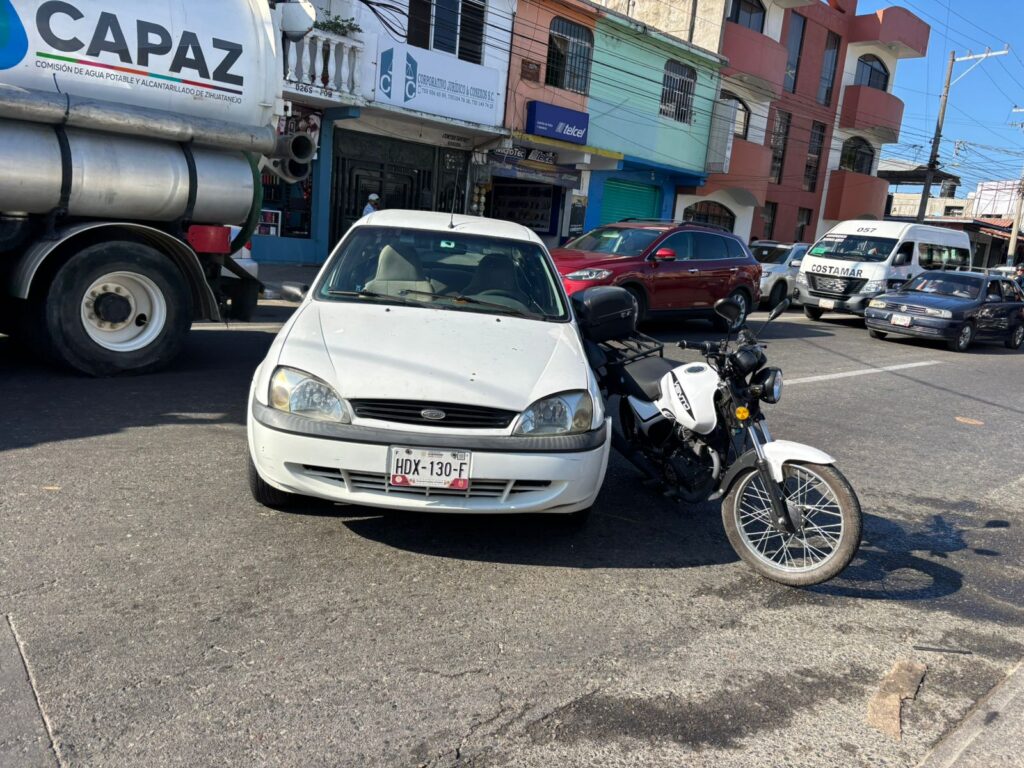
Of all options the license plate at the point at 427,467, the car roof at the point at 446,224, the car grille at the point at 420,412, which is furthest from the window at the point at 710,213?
the license plate at the point at 427,467

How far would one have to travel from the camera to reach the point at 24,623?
303 cm

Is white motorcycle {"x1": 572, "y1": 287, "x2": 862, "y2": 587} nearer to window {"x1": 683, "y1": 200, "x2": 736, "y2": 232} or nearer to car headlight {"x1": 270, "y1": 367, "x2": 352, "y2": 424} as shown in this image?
car headlight {"x1": 270, "y1": 367, "x2": 352, "y2": 424}

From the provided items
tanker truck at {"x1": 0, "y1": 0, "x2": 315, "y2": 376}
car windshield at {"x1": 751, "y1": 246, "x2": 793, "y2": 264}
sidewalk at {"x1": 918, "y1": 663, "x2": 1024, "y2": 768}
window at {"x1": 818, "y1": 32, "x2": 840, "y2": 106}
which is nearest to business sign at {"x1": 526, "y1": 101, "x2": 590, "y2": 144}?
car windshield at {"x1": 751, "y1": 246, "x2": 793, "y2": 264}

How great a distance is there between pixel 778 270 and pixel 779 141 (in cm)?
1318

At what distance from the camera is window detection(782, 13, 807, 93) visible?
95.2 feet

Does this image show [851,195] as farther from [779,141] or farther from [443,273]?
[443,273]

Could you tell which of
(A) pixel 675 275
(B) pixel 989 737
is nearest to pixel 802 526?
(B) pixel 989 737

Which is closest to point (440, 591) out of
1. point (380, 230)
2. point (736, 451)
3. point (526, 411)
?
point (526, 411)

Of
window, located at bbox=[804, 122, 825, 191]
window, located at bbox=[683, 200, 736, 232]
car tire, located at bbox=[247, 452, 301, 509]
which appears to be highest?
window, located at bbox=[804, 122, 825, 191]

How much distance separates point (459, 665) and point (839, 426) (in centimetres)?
547

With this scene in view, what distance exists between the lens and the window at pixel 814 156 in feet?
103

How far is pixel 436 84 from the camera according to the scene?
1752 centimetres

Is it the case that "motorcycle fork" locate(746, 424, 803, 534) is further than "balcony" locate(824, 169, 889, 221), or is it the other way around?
"balcony" locate(824, 169, 889, 221)

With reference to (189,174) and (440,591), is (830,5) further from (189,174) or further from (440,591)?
(440,591)
